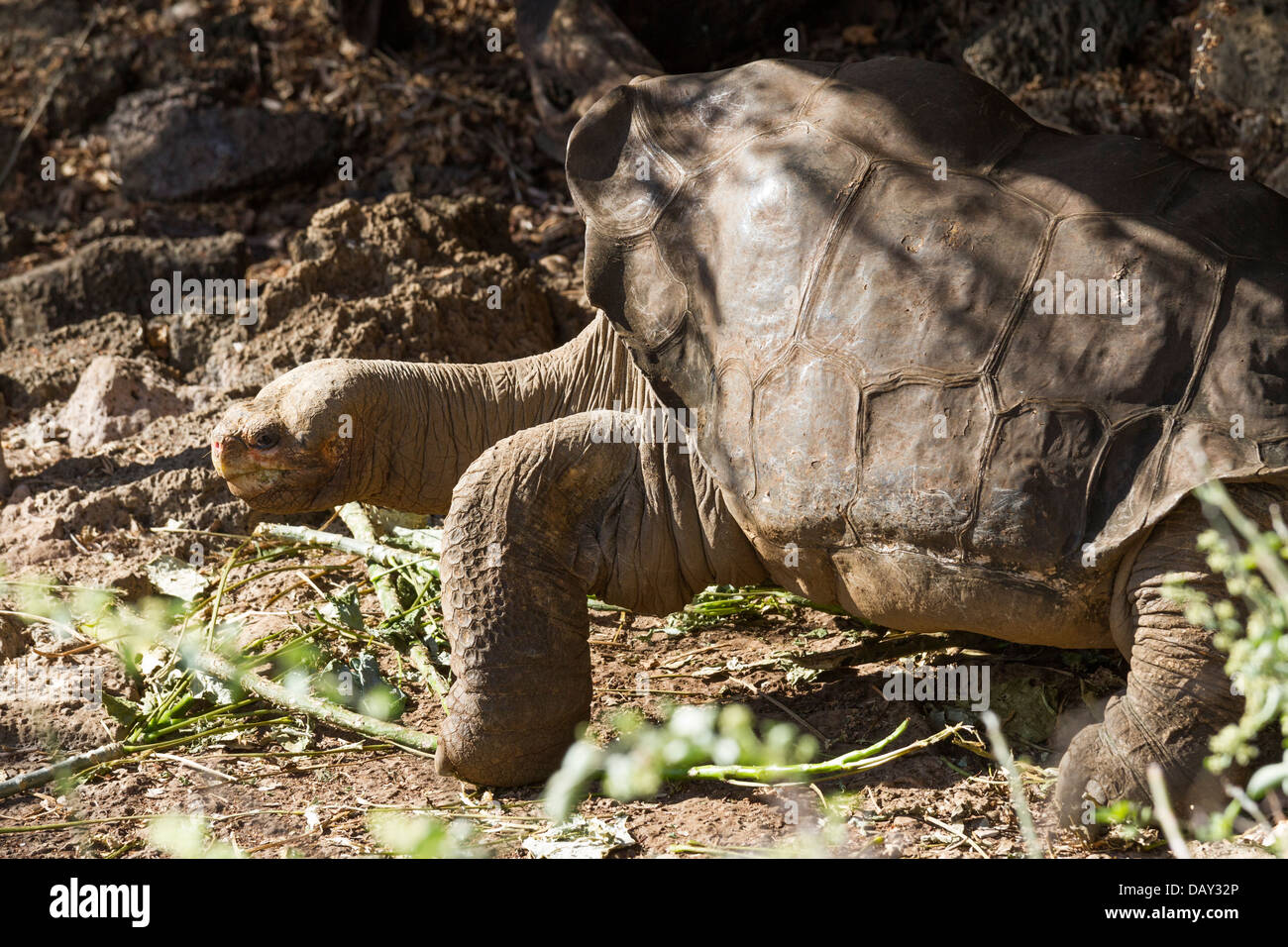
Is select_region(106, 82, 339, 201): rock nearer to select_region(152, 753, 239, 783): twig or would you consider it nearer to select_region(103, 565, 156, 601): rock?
select_region(103, 565, 156, 601): rock

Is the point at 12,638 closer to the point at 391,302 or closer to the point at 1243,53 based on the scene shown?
the point at 391,302

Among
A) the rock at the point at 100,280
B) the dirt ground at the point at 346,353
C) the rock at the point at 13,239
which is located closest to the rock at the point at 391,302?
the dirt ground at the point at 346,353

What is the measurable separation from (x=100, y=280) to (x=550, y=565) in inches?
190

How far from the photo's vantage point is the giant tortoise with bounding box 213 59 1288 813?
10.2ft

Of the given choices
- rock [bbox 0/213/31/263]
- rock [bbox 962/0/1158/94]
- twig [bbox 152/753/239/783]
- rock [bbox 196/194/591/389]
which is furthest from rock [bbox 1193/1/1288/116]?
rock [bbox 0/213/31/263]

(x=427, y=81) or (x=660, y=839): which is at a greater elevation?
(x=427, y=81)

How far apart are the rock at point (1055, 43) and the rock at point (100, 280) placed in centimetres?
519

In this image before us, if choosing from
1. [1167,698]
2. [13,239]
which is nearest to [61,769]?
[1167,698]

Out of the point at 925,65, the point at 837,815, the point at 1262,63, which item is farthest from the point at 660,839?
→ the point at 1262,63

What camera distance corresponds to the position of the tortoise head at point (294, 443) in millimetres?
4172

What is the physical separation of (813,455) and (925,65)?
1440 millimetres

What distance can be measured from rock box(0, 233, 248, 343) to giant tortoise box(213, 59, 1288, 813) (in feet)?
12.0
